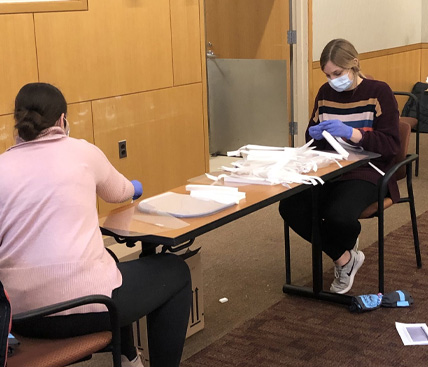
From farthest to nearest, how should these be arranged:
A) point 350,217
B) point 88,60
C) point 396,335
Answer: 1. point 88,60
2. point 350,217
3. point 396,335

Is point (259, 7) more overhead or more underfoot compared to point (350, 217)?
more overhead

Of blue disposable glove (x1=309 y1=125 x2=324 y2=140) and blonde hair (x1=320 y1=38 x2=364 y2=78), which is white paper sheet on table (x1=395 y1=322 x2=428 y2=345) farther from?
blonde hair (x1=320 y1=38 x2=364 y2=78)

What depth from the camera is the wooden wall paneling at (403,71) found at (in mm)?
7107

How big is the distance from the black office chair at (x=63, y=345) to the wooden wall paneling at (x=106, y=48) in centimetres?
213

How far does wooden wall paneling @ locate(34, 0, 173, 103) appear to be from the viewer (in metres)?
3.79

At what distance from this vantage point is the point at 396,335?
2.83 metres

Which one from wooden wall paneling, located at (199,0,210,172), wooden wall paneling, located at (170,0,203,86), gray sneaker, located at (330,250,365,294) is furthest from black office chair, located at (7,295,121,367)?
wooden wall paneling, located at (199,0,210,172)

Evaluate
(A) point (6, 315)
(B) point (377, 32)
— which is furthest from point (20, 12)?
(B) point (377, 32)

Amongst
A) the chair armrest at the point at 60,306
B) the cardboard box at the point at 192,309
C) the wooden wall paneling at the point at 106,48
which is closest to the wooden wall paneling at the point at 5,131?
the wooden wall paneling at the point at 106,48

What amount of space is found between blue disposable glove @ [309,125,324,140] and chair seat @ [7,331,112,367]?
5.13 feet

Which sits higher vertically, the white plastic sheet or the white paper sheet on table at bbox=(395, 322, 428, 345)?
the white plastic sheet

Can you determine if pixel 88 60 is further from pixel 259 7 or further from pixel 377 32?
pixel 377 32

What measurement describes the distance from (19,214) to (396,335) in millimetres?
1646

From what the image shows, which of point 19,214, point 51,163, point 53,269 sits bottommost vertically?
point 53,269
